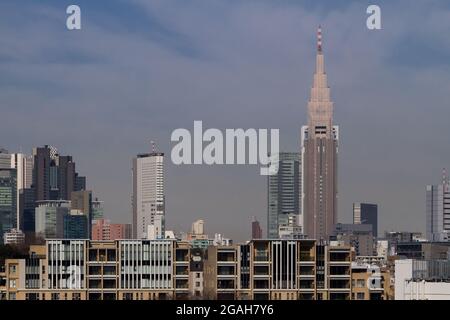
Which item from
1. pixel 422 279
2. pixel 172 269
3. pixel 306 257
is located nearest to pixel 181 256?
pixel 172 269

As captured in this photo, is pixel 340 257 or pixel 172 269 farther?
pixel 340 257

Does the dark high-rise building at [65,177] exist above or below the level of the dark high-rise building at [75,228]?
above

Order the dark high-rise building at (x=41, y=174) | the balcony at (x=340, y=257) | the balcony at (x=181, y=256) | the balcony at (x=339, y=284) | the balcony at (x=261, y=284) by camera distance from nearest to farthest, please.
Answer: the dark high-rise building at (x=41, y=174), the balcony at (x=181, y=256), the balcony at (x=261, y=284), the balcony at (x=339, y=284), the balcony at (x=340, y=257)

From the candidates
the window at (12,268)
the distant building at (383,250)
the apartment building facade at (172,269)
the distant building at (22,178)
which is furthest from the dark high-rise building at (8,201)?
the distant building at (383,250)

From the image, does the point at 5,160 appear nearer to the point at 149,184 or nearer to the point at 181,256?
the point at 149,184

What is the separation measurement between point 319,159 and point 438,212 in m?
1.82

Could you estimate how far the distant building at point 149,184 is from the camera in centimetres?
545

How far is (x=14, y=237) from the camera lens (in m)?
8.19

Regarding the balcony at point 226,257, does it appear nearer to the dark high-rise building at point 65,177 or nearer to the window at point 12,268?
the window at point 12,268

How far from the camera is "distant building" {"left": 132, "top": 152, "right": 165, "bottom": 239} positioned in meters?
5.45

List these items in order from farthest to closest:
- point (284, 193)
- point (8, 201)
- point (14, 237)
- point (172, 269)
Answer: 1. point (172, 269)
2. point (14, 237)
3. point (8, 201)
4. point (284, 193)

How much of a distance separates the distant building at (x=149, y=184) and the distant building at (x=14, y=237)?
1.46 meters

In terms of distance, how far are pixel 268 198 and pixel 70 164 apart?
1.11 metres
